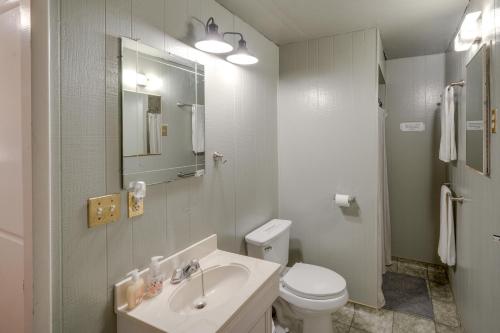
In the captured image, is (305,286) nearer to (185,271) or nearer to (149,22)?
(185,271)

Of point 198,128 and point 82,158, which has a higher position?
point 198,128

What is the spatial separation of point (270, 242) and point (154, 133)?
1.17m

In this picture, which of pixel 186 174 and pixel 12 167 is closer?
pixel 12 167

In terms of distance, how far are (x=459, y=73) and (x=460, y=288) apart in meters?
1.63

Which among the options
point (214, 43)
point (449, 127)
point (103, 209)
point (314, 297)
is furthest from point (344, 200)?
point (103, 209)

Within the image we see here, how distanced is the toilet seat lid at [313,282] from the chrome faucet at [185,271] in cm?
76

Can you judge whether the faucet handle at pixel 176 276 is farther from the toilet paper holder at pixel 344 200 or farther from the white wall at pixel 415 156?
the white wall at pixel 415 156

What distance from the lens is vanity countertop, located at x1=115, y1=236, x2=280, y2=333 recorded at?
1064 millimetres

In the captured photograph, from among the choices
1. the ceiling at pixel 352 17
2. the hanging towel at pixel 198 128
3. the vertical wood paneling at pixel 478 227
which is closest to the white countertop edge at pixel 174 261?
the hanging towel at pixel 198 128

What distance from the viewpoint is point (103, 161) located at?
114 cm

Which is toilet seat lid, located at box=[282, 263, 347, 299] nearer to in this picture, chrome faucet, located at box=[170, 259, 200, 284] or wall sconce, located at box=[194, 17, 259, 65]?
chrome faucet, located at box=[170, 259, 200, 284]

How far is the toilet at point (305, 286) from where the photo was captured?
1806 millimetres

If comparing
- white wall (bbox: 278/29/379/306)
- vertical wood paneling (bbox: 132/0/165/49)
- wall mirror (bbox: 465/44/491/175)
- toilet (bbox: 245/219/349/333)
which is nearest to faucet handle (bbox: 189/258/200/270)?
toilet (bbox: 245/219/349/333)

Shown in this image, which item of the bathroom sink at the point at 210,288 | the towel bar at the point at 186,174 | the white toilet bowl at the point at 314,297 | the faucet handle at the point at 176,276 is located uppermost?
the towel bar at the point at 186,174
